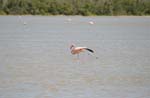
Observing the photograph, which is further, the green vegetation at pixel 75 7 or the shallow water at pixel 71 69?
the green vegetation at pixel 75 7

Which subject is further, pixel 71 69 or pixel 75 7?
pixel 75 7

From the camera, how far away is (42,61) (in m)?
16.9

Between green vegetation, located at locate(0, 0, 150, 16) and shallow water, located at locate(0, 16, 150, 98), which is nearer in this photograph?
shallow water, located at locate(0, 16, 150, 98)

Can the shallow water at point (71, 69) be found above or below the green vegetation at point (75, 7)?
above

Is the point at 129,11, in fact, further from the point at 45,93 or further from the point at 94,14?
the point at 45,93

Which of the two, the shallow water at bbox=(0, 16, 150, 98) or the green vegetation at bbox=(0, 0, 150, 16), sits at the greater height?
the shallow water at bbox=(0, 16, 150, 98)

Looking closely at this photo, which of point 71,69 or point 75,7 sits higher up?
point 71,69

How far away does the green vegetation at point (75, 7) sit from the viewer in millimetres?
48062

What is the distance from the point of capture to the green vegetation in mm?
48062

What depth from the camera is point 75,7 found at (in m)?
50.2

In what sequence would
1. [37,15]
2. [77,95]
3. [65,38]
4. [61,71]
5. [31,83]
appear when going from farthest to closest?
[37,15], [65,38], [61,71], [31,83], [77,95]

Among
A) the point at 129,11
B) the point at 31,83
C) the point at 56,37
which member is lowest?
the point at 129,11

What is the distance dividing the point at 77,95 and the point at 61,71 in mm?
3428

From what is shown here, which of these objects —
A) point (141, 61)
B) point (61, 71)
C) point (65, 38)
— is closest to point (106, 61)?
point (141, 61)
